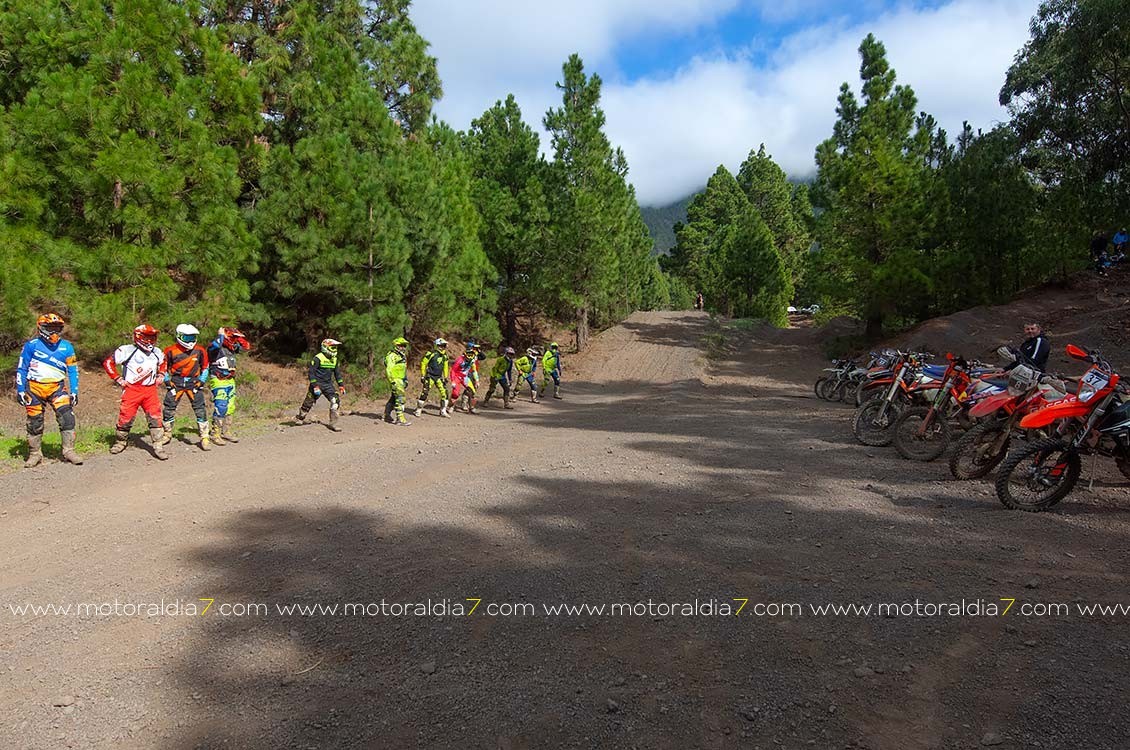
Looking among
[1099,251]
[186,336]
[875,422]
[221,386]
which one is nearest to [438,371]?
[221,386]

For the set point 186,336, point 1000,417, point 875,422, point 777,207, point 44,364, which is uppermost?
point 777,207

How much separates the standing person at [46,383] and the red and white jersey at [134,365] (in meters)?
0.49

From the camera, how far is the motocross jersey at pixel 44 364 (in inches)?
294

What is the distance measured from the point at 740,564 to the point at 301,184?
15.4 metres

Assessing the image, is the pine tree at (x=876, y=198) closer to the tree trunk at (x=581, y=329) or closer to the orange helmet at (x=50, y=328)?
the tree trunk at (x=581, y=329)

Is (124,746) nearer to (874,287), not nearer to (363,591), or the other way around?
(363,591)

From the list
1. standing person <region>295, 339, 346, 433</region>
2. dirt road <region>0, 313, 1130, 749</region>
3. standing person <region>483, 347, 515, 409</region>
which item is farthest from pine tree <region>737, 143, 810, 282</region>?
dirt road <region>0, 313, 1130, 749</region>

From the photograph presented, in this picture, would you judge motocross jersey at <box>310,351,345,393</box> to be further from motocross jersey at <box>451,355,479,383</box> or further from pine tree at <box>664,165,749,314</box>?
pine tree at <box>664,165,749,314</box>

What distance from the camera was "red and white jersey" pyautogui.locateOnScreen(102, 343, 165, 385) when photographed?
8.00 meters

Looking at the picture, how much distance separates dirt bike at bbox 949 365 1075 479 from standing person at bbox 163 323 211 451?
1027cm

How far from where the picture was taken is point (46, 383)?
7.63 meters

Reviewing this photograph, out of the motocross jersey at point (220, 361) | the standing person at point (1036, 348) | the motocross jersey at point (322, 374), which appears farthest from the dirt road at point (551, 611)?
the motocross jersey at point (322, 374)

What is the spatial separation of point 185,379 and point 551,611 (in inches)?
308

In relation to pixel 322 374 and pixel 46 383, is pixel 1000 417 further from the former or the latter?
pixel 46 383
